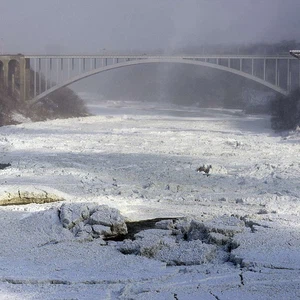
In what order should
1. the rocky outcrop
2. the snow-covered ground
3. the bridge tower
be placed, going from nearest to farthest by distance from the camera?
the snow-covered ground
the rocky outcrop
the bridge tower

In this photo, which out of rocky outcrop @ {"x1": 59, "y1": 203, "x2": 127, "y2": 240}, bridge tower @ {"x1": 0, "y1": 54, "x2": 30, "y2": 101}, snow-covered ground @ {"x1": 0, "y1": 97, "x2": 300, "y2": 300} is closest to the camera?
snow-covered ground @ {"x1": 0, "y1": 97, "x2": 300, "y2": 300}

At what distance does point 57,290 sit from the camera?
5746mm

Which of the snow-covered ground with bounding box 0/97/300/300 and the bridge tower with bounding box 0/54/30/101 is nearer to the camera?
the snow-covered ground with bounding box 0/97/300/300

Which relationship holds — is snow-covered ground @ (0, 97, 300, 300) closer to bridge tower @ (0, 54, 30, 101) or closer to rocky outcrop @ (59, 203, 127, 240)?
rocky outcrop @ (59, 203, 127, 240)

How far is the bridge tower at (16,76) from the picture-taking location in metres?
40.1

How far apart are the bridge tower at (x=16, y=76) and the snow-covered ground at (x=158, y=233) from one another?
26.4 meters

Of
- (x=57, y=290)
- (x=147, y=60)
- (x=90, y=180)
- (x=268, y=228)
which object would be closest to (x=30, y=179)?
(x=90, y=180)

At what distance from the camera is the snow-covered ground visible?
582 centimetres

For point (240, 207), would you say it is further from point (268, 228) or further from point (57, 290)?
point (57, 290)

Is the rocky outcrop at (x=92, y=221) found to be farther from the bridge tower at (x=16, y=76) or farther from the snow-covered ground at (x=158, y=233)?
the bridge tower at (x=16, y=76)

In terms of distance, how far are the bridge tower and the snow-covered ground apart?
26.4 meters

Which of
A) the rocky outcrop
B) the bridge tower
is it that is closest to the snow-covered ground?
the rocky outcrop

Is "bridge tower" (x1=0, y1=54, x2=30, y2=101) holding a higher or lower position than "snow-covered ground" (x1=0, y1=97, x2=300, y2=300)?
higher

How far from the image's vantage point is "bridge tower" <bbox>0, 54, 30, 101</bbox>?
1578 inches
